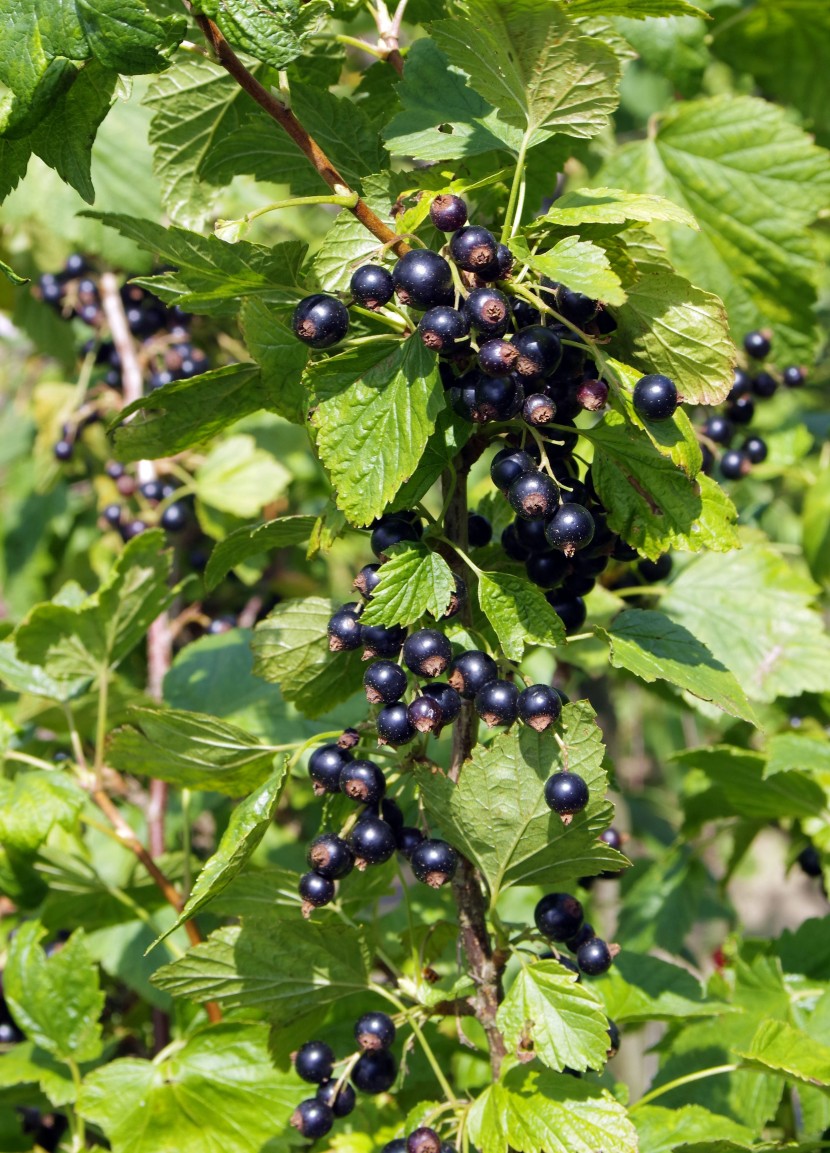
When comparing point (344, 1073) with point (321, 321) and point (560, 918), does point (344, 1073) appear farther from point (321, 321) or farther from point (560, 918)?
point (321, 321)

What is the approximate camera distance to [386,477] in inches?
41.4

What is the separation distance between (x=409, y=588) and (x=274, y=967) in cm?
51

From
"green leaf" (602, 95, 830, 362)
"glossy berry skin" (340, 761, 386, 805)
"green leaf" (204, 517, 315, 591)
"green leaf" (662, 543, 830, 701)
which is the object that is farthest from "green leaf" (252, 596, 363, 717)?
"green leaf" (602, 95, 830, 362)

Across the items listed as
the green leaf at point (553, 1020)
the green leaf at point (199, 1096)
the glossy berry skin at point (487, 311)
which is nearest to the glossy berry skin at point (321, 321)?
the glossy berry skin at point (487, 311)

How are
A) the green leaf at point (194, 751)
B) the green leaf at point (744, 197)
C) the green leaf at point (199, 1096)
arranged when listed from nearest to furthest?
1. the green leaf at point (194, 751)
2. the green leaf at point (199, 1096)
3. the green leaf at point (744, 197)

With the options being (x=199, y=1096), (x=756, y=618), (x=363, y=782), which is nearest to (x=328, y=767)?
(x=363, y=782)

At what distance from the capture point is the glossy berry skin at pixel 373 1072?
1.29 metres

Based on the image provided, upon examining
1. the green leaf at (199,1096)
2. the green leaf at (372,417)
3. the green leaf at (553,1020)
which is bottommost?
the green leaf at (199,1096)

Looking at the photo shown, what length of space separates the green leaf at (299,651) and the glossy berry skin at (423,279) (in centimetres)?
43

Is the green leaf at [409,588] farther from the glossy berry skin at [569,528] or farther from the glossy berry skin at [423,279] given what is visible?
the glossy berry skin at [423,279]

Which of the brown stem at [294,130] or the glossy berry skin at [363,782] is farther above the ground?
the brown stem at [294,130]

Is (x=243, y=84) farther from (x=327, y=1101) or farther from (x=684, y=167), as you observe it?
(x=684, y=167)

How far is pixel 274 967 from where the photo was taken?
130 cm

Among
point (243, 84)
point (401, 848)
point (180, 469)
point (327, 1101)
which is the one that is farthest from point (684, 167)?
point (327, 1101)
